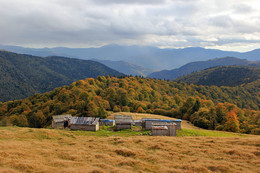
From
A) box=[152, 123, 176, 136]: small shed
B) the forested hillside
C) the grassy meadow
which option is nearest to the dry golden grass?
the grassy meadow

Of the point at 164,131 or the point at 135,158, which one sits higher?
the point at 135,158

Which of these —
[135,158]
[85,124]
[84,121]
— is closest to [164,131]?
[135,158]

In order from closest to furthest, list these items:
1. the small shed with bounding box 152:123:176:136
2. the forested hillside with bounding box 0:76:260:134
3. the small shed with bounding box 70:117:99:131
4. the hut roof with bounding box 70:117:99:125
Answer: the small shed with bounding box 152:123:176:136, the small shed with bounding box 70:117:99:131, the hut roof with bounding box 70:117:99:125, the forested hillside with bounding box 0:76:260:134

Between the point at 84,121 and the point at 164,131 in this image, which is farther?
the point at 84,121

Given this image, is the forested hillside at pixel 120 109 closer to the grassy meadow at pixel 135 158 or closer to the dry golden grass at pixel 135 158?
the grassy meadow at pixel 135 158

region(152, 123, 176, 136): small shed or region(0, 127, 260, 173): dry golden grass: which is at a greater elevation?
region(0, 127, 260, 173): dry golden grass

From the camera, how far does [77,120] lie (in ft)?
165

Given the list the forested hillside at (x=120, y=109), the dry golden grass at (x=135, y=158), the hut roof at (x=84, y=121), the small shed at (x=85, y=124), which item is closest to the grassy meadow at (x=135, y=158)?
the dry golden grass at (x=135, y=158)

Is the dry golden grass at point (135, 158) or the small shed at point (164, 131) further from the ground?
the dry golden grass at point (135, 158)

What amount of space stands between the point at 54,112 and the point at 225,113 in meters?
84.4

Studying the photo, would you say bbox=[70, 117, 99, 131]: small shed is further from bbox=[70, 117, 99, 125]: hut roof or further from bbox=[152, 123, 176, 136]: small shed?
bbox=[152, 123, 176, 136]: small shed

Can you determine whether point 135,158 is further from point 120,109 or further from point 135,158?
point 120,109

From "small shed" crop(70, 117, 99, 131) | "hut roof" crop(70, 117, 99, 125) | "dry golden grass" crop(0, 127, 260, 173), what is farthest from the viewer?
"hut roof" crop(70, 117, 99, 125)

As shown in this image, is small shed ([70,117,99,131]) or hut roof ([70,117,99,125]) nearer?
small shed ([70,117,99,131])
